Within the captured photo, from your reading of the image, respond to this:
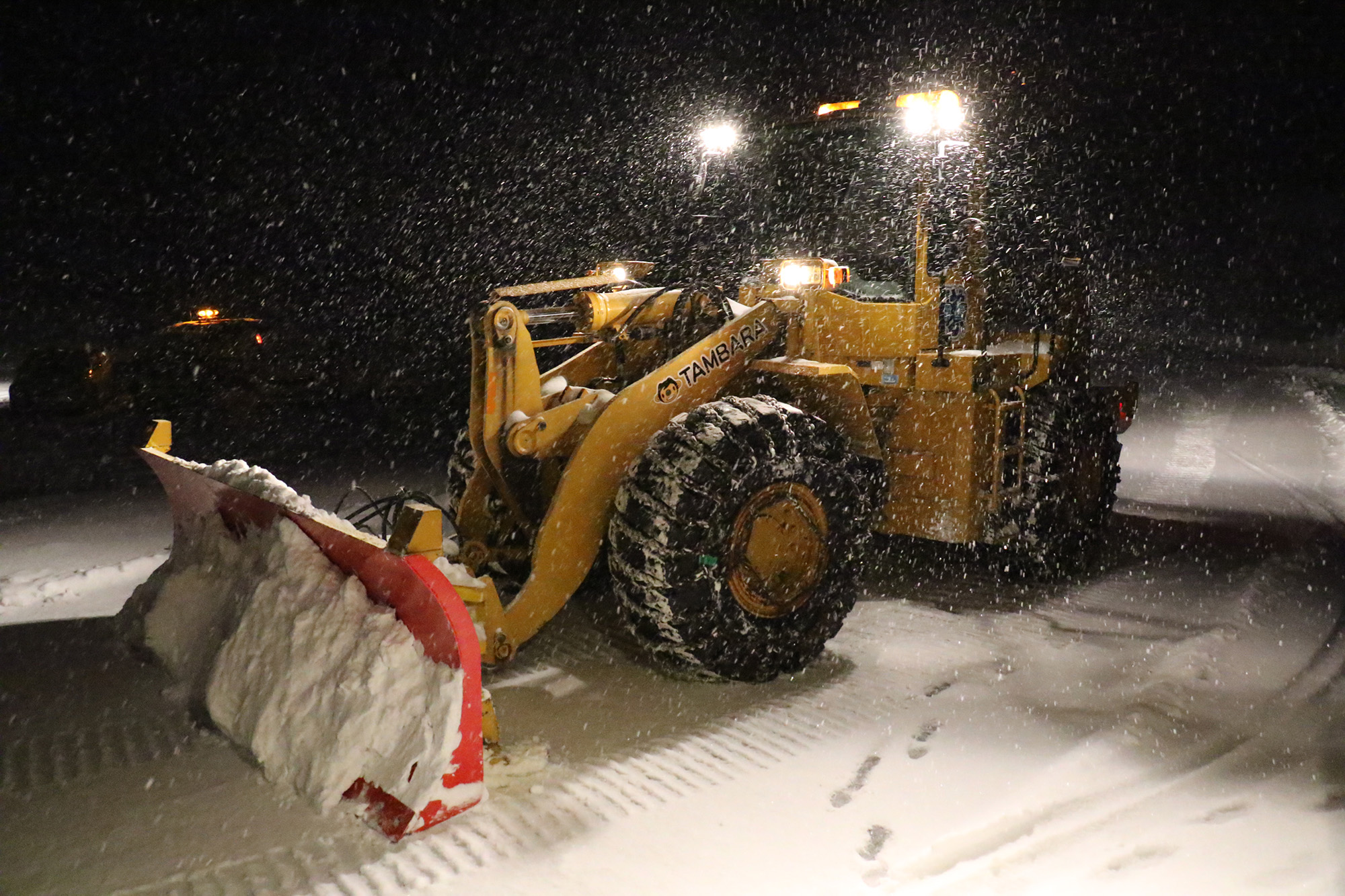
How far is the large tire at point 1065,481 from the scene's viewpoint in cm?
613

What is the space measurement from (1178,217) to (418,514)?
178ft

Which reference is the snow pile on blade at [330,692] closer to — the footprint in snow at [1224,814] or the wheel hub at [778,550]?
the wheel hub at [778,550]

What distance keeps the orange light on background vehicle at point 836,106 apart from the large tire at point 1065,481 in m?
2.01

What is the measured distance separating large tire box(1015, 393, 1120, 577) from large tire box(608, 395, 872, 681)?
62.0 inches

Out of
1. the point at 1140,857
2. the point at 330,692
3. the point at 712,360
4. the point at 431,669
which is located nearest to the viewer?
the point at 1140,857

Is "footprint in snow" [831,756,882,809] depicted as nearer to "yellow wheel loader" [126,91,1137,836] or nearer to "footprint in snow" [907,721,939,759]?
"footprint in snow" [907,721,939,759]

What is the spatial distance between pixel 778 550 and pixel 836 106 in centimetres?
260

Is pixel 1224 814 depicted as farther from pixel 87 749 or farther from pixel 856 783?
pixel 87 749

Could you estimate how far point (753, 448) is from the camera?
15.0 ft

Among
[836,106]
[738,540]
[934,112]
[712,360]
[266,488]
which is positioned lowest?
[738,540]

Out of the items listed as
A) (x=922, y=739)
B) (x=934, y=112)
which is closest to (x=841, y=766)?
(x=922, y=739)

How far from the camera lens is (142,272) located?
136 feet

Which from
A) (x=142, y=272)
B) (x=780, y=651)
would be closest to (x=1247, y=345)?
(x=780, y=651)

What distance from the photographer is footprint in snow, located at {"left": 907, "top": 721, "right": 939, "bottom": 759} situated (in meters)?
4.09
